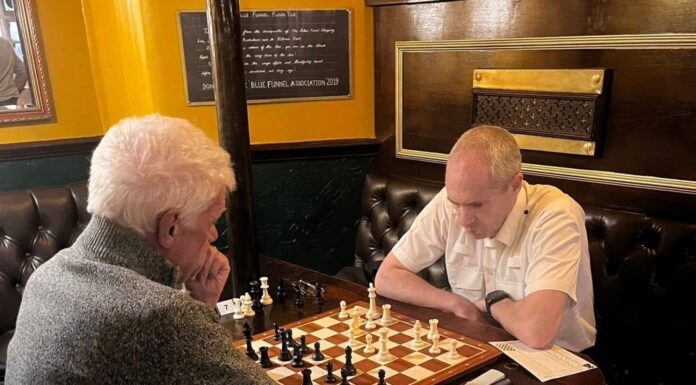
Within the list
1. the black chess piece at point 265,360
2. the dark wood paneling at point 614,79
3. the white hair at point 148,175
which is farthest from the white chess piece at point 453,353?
the dark wood paneling at point 614,79

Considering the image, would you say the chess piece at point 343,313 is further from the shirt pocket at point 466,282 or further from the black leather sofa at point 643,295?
the black leather sofa at point 643,295

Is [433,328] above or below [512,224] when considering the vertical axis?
below

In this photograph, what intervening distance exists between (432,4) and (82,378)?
257 centimetres

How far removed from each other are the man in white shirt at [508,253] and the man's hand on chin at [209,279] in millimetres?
828

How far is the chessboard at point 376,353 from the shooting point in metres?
1.58

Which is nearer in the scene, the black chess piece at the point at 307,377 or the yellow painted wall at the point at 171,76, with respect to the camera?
the black chess piece at the point at 307,377

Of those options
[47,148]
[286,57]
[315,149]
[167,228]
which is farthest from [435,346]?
[47,148]

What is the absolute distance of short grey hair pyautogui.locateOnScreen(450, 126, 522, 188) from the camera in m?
1.96

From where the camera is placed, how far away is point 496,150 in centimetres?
198

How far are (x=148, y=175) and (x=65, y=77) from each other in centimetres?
235

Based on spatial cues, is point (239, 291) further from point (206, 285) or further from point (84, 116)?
point (84, 116)

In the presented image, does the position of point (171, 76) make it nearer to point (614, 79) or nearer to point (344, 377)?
point (344, 377)

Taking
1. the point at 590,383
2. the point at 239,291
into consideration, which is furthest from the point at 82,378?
the point at 239,291

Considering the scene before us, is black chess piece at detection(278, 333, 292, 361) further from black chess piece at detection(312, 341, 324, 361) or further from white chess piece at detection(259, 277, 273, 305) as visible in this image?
white chess piece at detection(259, 277, 273, 305)
